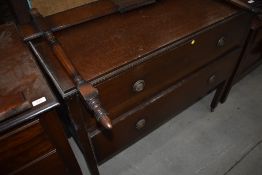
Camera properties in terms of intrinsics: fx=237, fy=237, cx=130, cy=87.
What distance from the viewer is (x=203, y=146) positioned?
157 centimetres

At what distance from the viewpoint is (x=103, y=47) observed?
908mm

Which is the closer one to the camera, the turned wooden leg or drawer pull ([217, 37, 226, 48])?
drawer pull ([217, 37, 226, 48])

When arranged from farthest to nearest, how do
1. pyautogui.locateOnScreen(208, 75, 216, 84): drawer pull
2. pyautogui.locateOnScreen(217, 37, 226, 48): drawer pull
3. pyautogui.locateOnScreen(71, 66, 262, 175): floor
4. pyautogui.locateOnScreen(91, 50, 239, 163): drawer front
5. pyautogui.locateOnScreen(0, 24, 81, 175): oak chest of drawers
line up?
1. pyautogui.locateOnScreen(71, 66, 262, 175): floor
2. pyautogui.locateOnScreen(208, 75, 216, 84): drawer pull
3. pyautogui.locateOnScreen(217, 37, 226, 48): drawer pull
4. pyautogui.locateOnScreen(91, 50, 239, 163): drawer front
5. pyautogui.locateOnScreen(0, 24, 81, 175): oak chest of drawers

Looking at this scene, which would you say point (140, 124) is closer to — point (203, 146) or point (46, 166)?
point (46, 166)

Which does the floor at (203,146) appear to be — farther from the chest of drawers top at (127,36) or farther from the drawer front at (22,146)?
the chest of drawers top at (127,36)

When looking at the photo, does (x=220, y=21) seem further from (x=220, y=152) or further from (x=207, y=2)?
(x=220, y=152)

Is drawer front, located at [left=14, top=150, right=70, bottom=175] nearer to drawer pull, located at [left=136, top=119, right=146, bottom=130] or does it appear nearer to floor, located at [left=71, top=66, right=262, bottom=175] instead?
drawer pull, located at [left=136, top=119, right=146, bottom=130]

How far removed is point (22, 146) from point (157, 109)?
0.64 meters

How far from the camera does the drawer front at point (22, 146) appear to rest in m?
0.69

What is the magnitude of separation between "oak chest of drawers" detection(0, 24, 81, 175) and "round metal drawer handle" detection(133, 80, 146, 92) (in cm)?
33

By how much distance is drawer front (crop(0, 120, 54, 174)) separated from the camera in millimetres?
692

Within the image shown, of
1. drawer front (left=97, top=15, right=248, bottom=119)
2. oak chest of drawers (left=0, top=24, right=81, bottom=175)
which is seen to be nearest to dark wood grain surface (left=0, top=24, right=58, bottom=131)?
oak chest of drawers (left=0, top=24, right=81, bottom=175)

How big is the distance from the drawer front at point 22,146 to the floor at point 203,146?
0.72 m

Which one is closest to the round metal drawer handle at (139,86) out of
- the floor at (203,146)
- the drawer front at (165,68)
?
the drawer front at (165,68)
